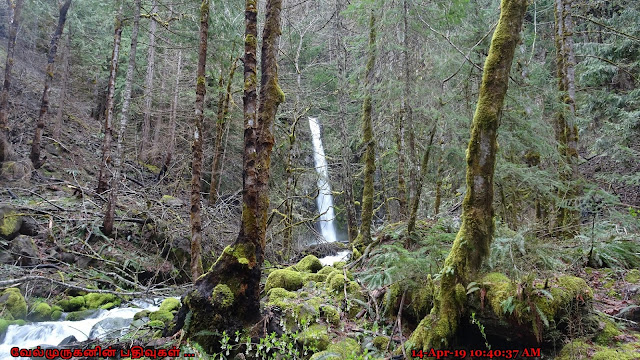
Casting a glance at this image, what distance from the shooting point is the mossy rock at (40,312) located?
22.4 feet

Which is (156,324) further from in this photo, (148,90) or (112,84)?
(148,90)

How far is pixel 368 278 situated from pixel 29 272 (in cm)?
724

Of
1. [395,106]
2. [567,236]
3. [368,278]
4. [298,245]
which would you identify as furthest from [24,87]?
[567,236]

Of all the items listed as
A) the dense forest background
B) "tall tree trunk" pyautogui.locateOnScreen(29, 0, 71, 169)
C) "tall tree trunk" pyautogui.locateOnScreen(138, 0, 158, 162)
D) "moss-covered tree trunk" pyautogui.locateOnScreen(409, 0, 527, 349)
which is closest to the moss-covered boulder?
the dense forest background

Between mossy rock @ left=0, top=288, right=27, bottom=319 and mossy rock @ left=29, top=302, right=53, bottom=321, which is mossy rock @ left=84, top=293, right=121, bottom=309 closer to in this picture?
mossy rock @ left=29, top=302, right=53, bottom=321

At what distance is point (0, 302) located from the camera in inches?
264

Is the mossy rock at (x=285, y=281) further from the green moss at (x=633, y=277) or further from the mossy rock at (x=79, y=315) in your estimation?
the green moss at (x=633, y=277)

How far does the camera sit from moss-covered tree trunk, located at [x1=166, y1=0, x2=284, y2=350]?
15.1 ft

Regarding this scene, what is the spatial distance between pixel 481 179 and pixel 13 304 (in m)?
8.44

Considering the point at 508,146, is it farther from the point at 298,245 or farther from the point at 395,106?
the point at 298,245

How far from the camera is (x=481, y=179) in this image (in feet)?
13.6

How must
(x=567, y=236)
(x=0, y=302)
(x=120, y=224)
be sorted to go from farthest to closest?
(x=120, y=224) → (x=567, y=236) → (x=0, y=302)

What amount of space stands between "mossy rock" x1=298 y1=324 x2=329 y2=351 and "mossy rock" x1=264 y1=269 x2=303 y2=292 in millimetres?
2016

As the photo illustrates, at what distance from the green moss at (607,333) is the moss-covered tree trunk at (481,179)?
1269 millimetres
